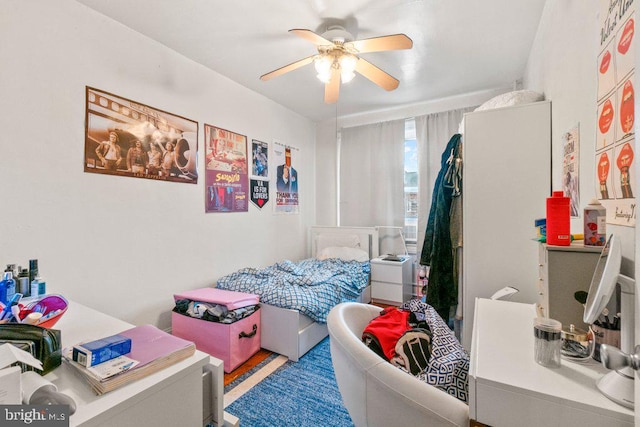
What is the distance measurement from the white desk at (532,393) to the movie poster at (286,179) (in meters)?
3.12

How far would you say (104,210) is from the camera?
6.59ft

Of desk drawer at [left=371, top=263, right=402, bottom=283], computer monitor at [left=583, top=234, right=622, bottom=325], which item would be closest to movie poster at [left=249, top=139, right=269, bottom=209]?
desk drawer at [left=371, top=263, right=402, bottom=283]

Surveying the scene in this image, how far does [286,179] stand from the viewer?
12.5 ft

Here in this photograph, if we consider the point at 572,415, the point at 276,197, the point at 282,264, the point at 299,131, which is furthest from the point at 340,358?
the point at 299,131

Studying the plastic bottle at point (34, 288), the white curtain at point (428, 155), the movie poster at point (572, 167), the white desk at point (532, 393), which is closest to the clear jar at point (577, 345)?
the white desk at point (532, 393)

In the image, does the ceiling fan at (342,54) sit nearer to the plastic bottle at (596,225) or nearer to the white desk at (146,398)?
the plastic bottle at (596,225)

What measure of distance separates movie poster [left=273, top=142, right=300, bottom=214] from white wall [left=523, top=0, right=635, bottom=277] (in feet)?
8.89

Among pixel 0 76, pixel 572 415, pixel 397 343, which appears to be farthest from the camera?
pixel 0 76

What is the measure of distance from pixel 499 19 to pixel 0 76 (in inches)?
124

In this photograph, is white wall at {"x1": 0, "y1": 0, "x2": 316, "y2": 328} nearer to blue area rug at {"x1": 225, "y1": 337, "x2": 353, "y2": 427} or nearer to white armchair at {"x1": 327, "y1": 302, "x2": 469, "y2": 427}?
blue area rug at {"x1": 225, "y1": 337, "x2": 353, "y2": 427}

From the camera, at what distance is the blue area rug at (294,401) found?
62.1 inches

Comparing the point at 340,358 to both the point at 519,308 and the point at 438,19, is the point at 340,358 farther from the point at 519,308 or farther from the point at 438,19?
the point at 438,19

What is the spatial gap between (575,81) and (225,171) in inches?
106

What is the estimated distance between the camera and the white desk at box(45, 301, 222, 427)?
708 millimetres
